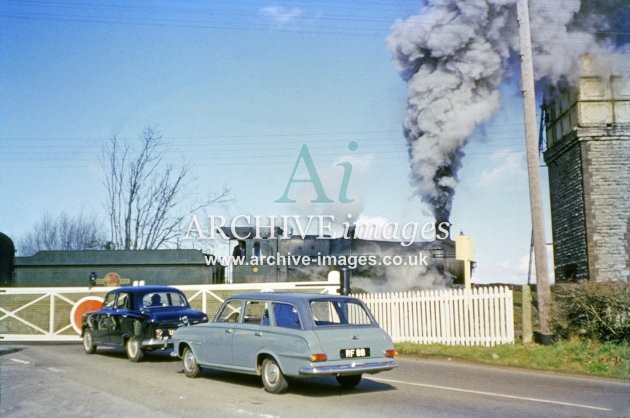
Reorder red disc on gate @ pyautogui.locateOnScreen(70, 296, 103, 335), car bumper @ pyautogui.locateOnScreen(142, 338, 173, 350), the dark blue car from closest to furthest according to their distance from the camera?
car bumper @ pyautogui.locateOnScreen(142, 338, 173, 350)
the dark blue car
red disc on gate @ pyautogui.locateOnScreen(70, 296, 103, 335)

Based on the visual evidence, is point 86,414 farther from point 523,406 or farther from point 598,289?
point 598,289

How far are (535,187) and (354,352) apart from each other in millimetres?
7640

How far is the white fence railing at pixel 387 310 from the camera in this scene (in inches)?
610

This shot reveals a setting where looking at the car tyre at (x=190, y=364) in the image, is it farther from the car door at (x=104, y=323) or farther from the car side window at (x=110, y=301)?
the car side window at (x=110, y=301)

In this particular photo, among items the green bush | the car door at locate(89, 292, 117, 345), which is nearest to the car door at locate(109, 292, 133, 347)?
the car door at locate(89, 292, 117, 345)

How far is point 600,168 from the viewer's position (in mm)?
22641

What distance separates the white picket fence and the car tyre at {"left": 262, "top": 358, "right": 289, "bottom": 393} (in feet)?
26.0

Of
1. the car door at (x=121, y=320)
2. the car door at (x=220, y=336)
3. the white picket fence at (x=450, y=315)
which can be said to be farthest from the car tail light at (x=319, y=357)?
the white picket fence at (x=450, y=315)

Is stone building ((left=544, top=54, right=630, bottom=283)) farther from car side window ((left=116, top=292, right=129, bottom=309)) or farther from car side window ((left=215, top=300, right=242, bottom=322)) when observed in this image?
car side window ((left=215, top=300, right=242, bottom=322))

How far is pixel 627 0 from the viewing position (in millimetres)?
22250

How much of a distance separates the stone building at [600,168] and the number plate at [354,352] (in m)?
15.8

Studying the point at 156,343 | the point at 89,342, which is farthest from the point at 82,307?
the point at 156,343

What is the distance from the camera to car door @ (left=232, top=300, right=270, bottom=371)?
9312 millimetres

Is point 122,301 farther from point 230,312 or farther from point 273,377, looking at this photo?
point 273,377
